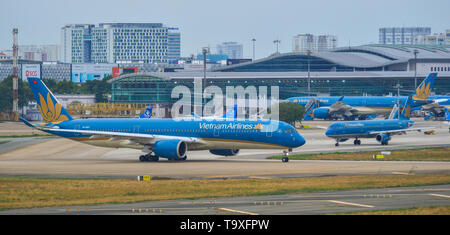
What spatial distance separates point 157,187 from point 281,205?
11.2 meters

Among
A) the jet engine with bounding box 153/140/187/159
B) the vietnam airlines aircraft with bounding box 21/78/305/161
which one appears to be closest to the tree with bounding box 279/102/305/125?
the vietnam airlines aircraft with bounding box 21/78/305/161

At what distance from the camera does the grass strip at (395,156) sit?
6256 centimetres

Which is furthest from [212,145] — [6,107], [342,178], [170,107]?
[6,107]

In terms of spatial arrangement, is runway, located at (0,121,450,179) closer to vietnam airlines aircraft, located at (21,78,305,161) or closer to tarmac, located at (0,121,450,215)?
tarmac, located at (0,121,450,215)

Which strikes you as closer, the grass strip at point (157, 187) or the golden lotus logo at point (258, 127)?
the grass strip at point (157, 187)

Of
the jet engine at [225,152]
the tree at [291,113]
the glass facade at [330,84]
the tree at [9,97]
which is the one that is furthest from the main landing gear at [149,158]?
the glass facade at [330,84]

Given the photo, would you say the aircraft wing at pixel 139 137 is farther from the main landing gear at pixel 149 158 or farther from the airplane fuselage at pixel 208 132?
the main landing gear at pixel 149 158

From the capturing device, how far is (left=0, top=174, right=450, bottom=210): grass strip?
122 feet

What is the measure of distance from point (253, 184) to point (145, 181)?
763 cm

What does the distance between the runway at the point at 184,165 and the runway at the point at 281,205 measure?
473 inches

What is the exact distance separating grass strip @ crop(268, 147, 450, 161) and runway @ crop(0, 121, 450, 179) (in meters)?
3.29

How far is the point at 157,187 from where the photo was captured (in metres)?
42.0

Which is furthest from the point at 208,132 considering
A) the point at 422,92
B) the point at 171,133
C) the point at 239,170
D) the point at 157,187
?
the point at 422,92

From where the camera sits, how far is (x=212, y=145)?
199ft
